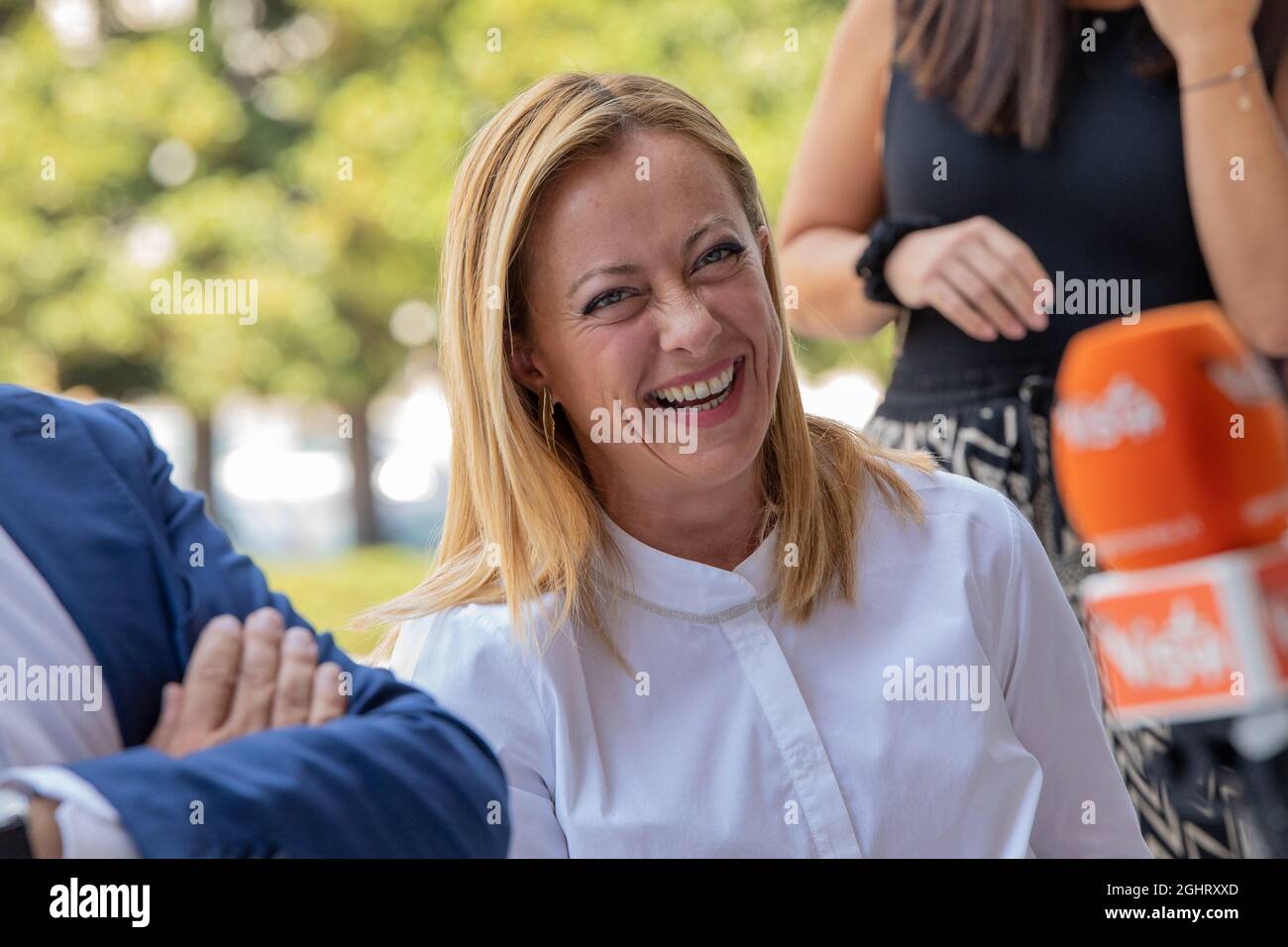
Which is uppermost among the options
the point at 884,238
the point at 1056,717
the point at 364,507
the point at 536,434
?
the point at 884,238

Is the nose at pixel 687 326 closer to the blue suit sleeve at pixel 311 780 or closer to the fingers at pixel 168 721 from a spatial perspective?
the blue suit sleeve at pixel 311 780

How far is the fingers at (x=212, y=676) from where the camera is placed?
A: 1.28m

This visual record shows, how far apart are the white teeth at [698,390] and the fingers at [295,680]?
486 millimetres

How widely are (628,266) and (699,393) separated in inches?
6.5

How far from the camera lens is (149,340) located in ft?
17.6

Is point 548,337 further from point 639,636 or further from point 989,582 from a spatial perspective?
point 989,582

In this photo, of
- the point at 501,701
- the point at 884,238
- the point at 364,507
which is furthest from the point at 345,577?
the point at 501,701

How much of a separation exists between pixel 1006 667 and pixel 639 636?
0.43 m

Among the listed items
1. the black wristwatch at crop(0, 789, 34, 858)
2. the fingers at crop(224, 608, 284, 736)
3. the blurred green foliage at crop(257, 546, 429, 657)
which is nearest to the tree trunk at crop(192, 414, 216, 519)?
the blurred green foliage at crop(257, 546, 429, 657)

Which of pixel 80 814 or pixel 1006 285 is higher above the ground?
pixel 1006 285

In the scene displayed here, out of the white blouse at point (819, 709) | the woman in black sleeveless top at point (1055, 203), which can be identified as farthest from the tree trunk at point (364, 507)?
the white blouse at point (819, 709)

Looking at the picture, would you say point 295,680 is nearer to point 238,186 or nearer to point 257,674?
point 257,674

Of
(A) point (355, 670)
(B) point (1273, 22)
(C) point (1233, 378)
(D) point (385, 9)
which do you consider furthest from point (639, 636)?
(D) point (385, 9)

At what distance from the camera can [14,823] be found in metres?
1.13
